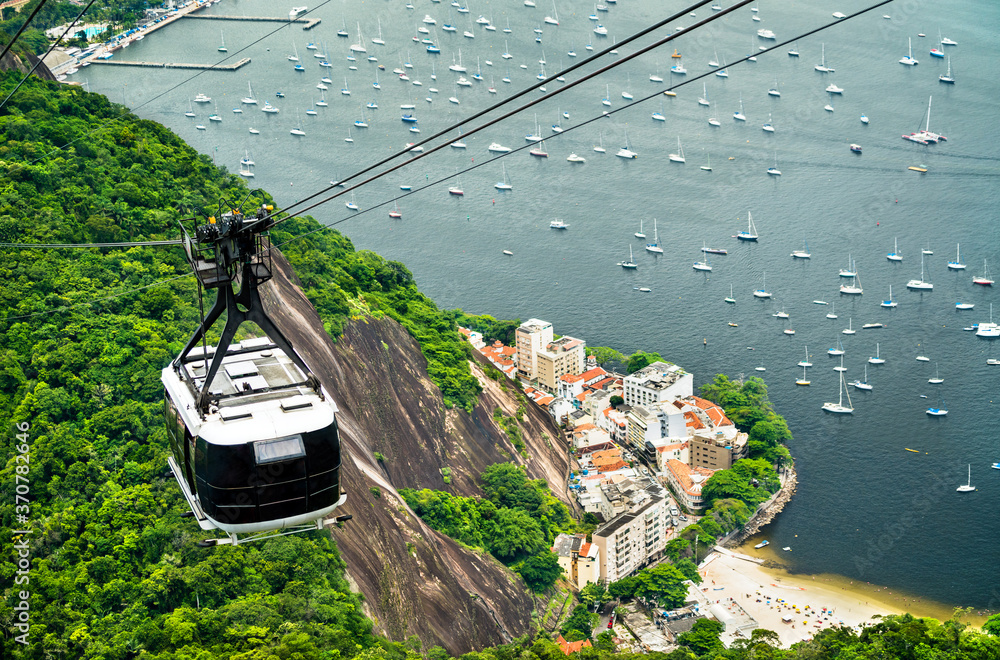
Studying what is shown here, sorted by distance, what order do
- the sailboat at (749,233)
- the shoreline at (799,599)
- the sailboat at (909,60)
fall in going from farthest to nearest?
the sailboat at (909,60) → the sailboat at (749,233) → the shoreline at (799,599)

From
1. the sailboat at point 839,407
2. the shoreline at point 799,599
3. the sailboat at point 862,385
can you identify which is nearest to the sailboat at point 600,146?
the sailboat at point 862,385

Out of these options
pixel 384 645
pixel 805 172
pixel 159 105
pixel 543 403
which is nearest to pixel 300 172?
pixel 159 105

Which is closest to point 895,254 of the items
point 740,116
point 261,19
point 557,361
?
point 740,116

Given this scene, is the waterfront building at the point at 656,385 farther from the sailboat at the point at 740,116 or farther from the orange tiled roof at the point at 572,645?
the sailboat at the point at 740,116

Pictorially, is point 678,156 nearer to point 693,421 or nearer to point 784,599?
point 693,421

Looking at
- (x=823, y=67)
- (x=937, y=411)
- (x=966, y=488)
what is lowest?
(x=966, y=488)

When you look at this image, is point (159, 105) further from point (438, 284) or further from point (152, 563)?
point (152, 563)

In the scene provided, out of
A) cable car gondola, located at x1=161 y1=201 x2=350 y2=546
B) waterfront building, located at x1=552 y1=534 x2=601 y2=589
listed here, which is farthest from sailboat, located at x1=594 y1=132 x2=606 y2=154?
cable car gondola, located at x1=161 y1=201 x2=350 y2=546
